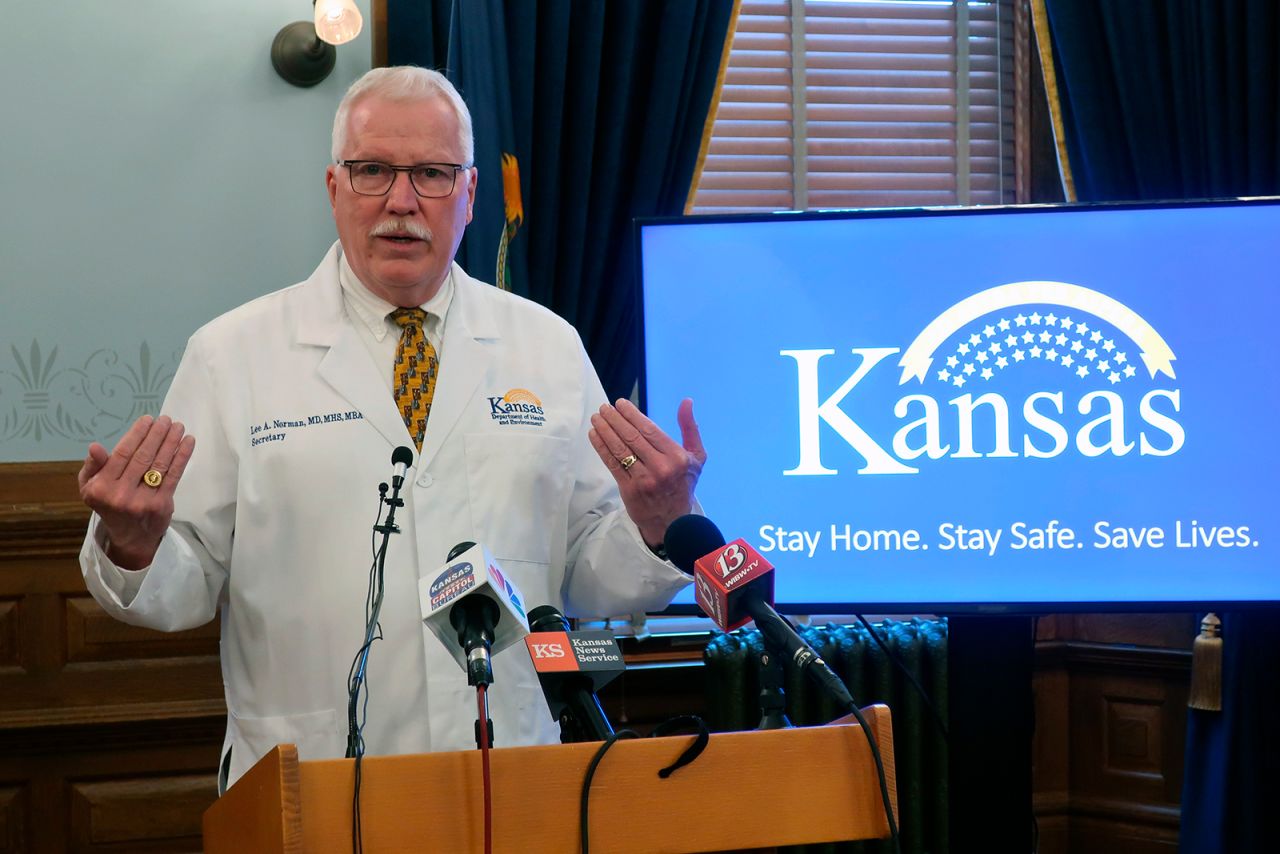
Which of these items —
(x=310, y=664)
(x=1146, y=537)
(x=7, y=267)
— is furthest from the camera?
(x=7, y=267)

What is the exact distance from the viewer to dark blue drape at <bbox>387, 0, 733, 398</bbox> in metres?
3.02

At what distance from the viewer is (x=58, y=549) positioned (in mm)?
2912

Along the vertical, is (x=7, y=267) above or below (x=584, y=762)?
above

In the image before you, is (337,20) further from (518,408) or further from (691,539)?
(691,539)

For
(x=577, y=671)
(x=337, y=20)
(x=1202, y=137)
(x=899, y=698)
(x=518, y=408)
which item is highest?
(x=337, y=20)

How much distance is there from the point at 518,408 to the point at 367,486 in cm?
28

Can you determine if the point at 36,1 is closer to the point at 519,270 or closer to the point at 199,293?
the point at 199,293

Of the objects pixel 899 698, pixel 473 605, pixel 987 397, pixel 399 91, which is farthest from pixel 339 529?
pixel 899 698

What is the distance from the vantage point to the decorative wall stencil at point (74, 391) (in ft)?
9.60

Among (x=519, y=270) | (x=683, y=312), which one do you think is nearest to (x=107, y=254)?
(x=519, y=270)

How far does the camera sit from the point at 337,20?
2.67 m

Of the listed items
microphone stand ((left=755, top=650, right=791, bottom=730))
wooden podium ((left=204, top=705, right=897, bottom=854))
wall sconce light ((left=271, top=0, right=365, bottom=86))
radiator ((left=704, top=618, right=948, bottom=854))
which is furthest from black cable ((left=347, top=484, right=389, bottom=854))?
wall sconce light ((left=271, top=0, right=365, bottom=86))

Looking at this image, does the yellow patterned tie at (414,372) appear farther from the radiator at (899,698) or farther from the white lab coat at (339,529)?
the radiator at (899,698)

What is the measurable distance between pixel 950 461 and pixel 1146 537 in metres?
0.39
